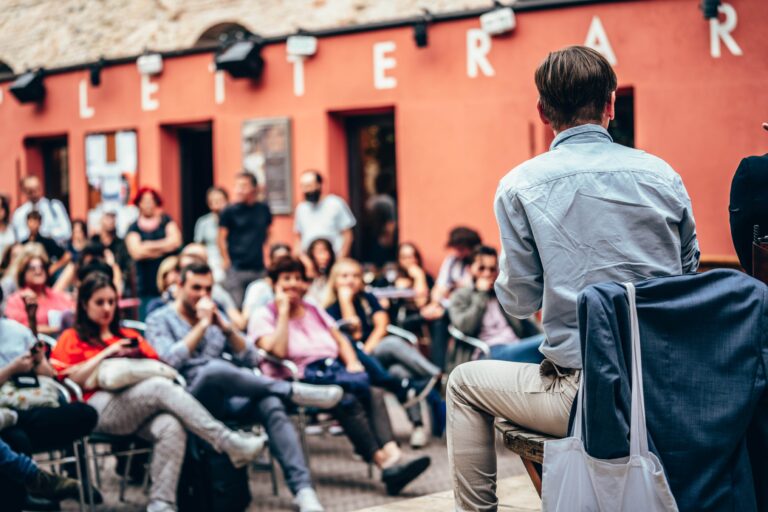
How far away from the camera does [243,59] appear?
1159 centimetres

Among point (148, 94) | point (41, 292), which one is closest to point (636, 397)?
point (41, 292)

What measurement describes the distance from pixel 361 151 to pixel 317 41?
1251 millimetres

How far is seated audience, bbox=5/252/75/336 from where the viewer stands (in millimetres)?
7422

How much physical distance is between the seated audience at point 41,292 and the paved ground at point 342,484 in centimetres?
109

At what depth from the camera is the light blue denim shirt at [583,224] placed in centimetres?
308

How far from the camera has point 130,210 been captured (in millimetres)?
13016

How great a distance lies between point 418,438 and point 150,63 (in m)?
6.85

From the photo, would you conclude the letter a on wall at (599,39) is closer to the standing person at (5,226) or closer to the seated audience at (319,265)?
the seated audience at (319,265)

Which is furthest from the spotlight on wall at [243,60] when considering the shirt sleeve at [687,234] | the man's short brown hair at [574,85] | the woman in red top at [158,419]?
the shirt sleeve at [687,234]

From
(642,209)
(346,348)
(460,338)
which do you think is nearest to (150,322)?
(346,348)

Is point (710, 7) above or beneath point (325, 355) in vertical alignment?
above

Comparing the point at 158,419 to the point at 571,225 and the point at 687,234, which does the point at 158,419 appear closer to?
the point at 571,225

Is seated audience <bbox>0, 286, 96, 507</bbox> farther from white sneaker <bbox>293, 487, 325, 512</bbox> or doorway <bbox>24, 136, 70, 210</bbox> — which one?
doorway <bbox>24, 136, 70, 210</bbox>

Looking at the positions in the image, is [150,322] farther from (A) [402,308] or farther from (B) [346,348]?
(A) [402,308]
